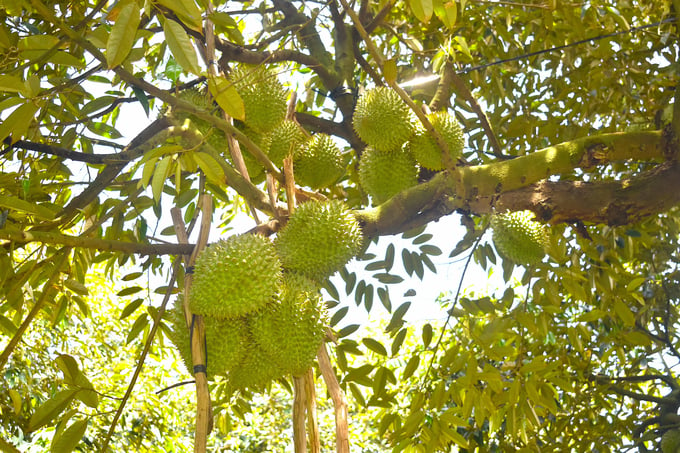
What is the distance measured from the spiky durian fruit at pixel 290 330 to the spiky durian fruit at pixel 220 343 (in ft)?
0.12

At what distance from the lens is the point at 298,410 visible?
51.8 inches

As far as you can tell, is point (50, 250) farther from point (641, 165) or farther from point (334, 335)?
point (641, 165)

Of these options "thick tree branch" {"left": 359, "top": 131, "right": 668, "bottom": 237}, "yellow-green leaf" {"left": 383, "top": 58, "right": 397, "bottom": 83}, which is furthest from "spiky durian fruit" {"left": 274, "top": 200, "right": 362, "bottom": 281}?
"yellow-green leaf" {"left": 383, "top": 58, "right": 397, "bottom": 83}

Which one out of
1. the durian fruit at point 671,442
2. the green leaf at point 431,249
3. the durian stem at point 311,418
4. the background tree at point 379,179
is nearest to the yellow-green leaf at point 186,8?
the background tree at point 379,179

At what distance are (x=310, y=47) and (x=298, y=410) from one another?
1.47m

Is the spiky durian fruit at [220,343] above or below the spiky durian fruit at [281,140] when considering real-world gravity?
below

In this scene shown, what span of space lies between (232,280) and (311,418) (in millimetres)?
347

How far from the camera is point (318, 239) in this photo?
4.94ft

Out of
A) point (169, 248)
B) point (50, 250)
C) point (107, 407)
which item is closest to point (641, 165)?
point (169, 248)

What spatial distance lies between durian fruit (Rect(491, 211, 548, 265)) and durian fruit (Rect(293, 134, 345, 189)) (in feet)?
1.78

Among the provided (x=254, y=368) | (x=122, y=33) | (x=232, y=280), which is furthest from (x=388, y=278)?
(x=122, y=33)

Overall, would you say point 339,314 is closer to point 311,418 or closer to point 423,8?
point 311,418

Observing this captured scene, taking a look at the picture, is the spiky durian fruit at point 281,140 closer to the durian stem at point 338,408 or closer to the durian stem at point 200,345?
the durian stem at point 200,345

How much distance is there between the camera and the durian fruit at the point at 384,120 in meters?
1.81
